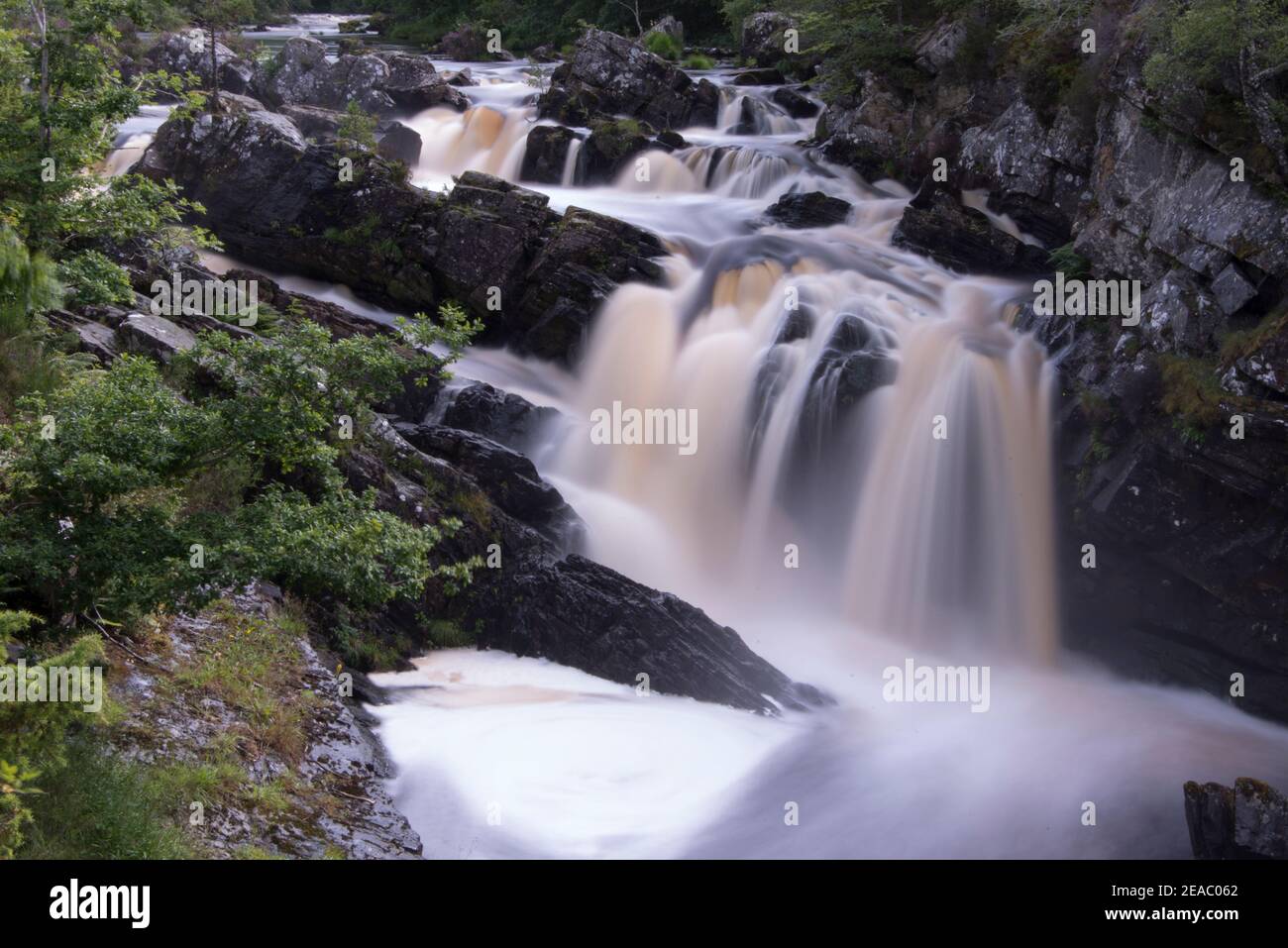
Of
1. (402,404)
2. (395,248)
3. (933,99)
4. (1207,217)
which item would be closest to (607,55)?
(933,99)

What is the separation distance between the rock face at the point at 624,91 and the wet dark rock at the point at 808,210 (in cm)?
761

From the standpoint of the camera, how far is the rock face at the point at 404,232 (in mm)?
21933

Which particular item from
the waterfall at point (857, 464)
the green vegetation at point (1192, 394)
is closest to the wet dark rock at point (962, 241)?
the waterfall at point (857, 464)

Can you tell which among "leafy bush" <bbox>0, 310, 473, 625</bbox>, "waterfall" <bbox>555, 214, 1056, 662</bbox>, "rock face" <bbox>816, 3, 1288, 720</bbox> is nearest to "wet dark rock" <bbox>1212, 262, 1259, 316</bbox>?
"rock face" <bbox>816, 3, 1288, 720</bbox>

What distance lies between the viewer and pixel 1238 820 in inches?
425

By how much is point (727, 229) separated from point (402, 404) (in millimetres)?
9222

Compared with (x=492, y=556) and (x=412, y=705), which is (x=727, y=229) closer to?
(x=492, y=556)

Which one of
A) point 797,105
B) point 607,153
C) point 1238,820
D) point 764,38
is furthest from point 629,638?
point 764,38

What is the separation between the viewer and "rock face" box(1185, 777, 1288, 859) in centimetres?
1054

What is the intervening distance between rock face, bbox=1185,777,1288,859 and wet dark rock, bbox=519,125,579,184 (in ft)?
72.1

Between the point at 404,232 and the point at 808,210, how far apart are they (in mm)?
9105

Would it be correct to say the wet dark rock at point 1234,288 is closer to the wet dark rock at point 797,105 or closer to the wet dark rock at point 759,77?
the wet dark rock at point 797,105

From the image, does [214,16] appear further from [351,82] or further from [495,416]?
[495,416]

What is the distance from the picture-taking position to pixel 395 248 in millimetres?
22656
